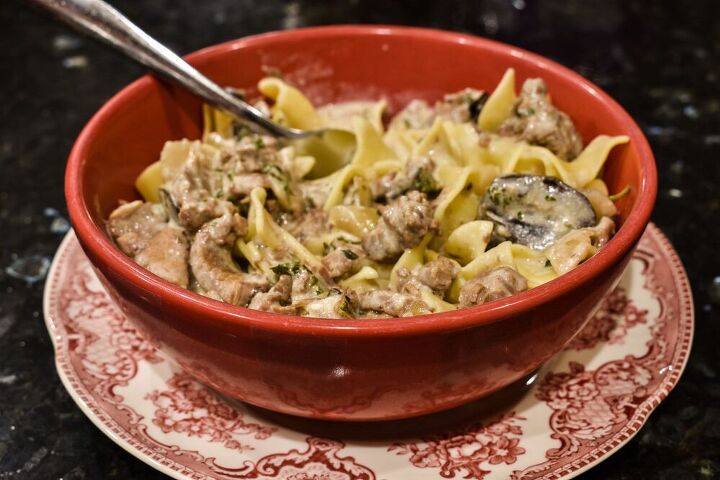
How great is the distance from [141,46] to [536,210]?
1.59 metres

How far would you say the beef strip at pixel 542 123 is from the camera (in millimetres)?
2828

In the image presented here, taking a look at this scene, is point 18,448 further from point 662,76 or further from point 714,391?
point 662,76

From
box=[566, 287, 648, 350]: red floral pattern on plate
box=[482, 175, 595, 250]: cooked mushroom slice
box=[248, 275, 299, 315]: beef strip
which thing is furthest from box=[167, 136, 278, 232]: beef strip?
box=[566, 287, 648, 350]: red floral pattern on plate

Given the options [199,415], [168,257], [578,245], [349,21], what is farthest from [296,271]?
[349,21]

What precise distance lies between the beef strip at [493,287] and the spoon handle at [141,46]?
1.27 m

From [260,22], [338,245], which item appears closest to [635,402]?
[338,245]

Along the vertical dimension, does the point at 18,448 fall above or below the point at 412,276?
below

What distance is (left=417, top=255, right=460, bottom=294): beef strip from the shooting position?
89.6 inches

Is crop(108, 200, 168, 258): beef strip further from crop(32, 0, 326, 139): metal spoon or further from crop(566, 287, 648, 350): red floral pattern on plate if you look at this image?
crop(566, 287, 648, 350): red floral pattern on plate

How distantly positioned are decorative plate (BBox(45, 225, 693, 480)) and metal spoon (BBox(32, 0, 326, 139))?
0.92m

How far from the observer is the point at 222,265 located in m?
2.40

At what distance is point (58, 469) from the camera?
7.28 feet

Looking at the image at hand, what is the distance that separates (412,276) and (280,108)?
1.21 m

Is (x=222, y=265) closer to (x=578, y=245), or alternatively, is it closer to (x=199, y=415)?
(x=199, y=415)
